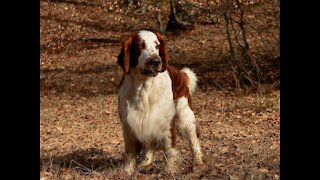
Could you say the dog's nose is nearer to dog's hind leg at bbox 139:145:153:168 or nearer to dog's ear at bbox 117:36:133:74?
dog's ear at bbox 117:36:133:74

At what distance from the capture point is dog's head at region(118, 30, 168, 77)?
19.8 feet

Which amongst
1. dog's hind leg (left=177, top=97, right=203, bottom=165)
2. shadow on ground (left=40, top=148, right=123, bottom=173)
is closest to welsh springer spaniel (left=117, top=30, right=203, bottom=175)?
dog's hind leg (left=177, top=97, right=203, bottom=165)

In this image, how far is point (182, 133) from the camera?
7.20 m

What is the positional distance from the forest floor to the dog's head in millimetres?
1104

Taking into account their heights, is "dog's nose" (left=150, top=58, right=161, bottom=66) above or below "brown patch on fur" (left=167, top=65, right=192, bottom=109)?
above

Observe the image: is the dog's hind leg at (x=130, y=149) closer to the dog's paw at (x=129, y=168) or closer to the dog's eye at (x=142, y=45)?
the dog's paw at (x=129, y=168)

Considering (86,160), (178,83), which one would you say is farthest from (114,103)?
(178,83)

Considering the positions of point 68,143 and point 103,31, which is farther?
point 103,31

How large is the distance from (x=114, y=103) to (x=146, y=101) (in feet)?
22.3

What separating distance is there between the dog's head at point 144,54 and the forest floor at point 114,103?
1.10 meters

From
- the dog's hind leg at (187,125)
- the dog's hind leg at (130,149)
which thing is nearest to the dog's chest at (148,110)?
the dog's hind leg at (130,149)
